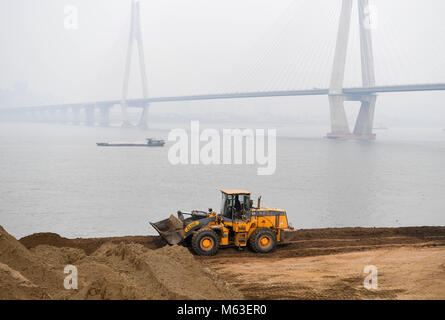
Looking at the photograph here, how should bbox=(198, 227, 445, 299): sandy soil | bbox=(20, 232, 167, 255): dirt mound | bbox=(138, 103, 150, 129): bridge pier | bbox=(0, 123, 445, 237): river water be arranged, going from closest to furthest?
1. bbox=(198, 227, 445, 299): sandy soil
2. bbox=(20, 232, 167, 255): dirt mound
3. bbox=(0, 123, 445, 237): river water
4. bbox=(138, 103, 150, 129): bridge pier

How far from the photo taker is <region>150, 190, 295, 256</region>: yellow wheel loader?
466 inches

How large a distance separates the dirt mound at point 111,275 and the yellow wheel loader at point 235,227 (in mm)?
1395

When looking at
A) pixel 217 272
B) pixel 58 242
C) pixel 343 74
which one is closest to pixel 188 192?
pixel 58 242

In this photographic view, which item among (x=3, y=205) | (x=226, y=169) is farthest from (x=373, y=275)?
(x=226, y=169)

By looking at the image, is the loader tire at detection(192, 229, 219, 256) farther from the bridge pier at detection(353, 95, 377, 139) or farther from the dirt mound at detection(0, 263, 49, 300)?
the bridge pier at detection(353, 95, 377, 139)

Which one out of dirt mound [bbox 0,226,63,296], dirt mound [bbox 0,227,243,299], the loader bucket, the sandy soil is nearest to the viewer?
dirt mound [bbox 0,227,243,299]

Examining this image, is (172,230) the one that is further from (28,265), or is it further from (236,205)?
(28,265)

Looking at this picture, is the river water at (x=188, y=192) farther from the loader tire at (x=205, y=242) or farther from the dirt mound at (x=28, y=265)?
the dirt mound at (x=28, y=265)

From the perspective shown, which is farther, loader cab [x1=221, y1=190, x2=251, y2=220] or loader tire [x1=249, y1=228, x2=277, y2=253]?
loader cab [x1=221, y1=190, x2=251, y2=220]

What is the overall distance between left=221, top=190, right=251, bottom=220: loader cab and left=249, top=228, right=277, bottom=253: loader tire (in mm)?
551

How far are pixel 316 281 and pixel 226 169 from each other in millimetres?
33548

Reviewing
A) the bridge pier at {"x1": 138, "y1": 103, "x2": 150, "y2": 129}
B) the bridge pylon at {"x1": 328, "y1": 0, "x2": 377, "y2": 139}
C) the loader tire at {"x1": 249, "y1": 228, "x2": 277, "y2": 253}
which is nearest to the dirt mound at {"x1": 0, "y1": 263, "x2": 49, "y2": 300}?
the loader tire at {"x1": 249, "y1": 228, "x2": 277, "y2": 253}
